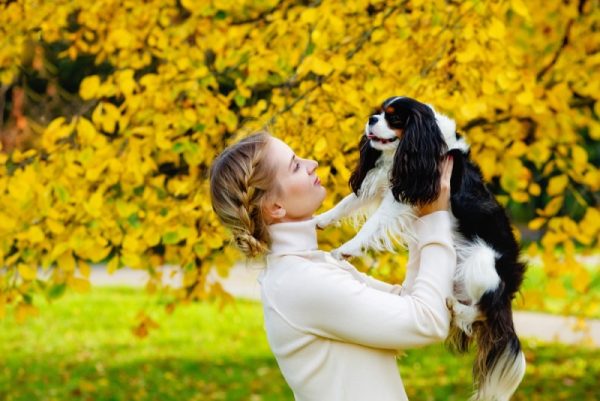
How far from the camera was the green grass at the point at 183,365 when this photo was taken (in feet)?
23.7

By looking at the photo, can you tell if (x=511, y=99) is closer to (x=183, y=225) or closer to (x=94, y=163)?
(x=183, y=225)

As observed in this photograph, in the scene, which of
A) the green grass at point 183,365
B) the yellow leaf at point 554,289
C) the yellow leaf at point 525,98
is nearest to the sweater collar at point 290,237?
the yellow leaf at point 525,98

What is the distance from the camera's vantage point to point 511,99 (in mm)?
4277

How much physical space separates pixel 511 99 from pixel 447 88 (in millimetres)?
580

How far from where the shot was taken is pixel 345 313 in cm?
212

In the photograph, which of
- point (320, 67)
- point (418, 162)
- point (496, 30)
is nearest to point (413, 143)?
point (418, 162)

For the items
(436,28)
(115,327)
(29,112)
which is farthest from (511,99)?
(115,327)

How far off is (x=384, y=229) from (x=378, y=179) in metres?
0.14

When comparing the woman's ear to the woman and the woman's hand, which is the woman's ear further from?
the woman's hand

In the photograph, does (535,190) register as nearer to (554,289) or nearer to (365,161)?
(554,289)

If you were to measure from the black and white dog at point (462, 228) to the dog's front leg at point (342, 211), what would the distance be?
0.09 metres

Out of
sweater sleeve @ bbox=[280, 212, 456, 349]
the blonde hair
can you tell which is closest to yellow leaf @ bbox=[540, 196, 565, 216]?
sweater sleeve @ bbox=[280, 212, 456, 349]

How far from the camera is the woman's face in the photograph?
7.40 ft

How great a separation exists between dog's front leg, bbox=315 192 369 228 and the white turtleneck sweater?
162 millimetres
